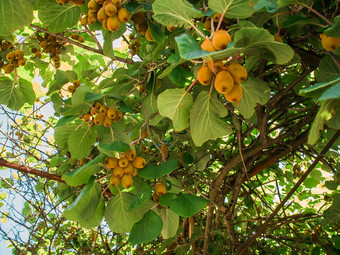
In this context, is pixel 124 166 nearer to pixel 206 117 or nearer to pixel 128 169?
pixel 128 169

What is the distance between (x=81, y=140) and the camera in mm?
1774

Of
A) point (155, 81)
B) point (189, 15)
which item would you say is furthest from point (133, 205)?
point (189, 15)

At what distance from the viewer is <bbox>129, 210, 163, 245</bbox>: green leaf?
1437 mm

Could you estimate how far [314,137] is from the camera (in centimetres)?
97

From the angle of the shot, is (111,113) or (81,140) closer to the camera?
(111,113)

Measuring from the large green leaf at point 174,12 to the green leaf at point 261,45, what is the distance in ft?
0.59

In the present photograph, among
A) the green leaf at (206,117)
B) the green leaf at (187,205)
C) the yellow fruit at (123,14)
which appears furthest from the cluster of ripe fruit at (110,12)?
the green leaf at (187,205)

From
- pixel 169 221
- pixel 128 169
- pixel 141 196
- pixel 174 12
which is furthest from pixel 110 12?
pixel 169 221

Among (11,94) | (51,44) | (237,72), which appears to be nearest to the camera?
(237,72)

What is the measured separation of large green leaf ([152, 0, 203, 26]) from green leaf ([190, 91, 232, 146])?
313mm

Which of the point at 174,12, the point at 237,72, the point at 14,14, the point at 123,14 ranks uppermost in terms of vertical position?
the point at 14,14

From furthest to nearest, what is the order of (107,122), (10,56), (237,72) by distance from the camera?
(10,56) < (107,122) < (237,72)

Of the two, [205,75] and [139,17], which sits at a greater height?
[139,17]

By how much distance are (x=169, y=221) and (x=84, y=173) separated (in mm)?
512
